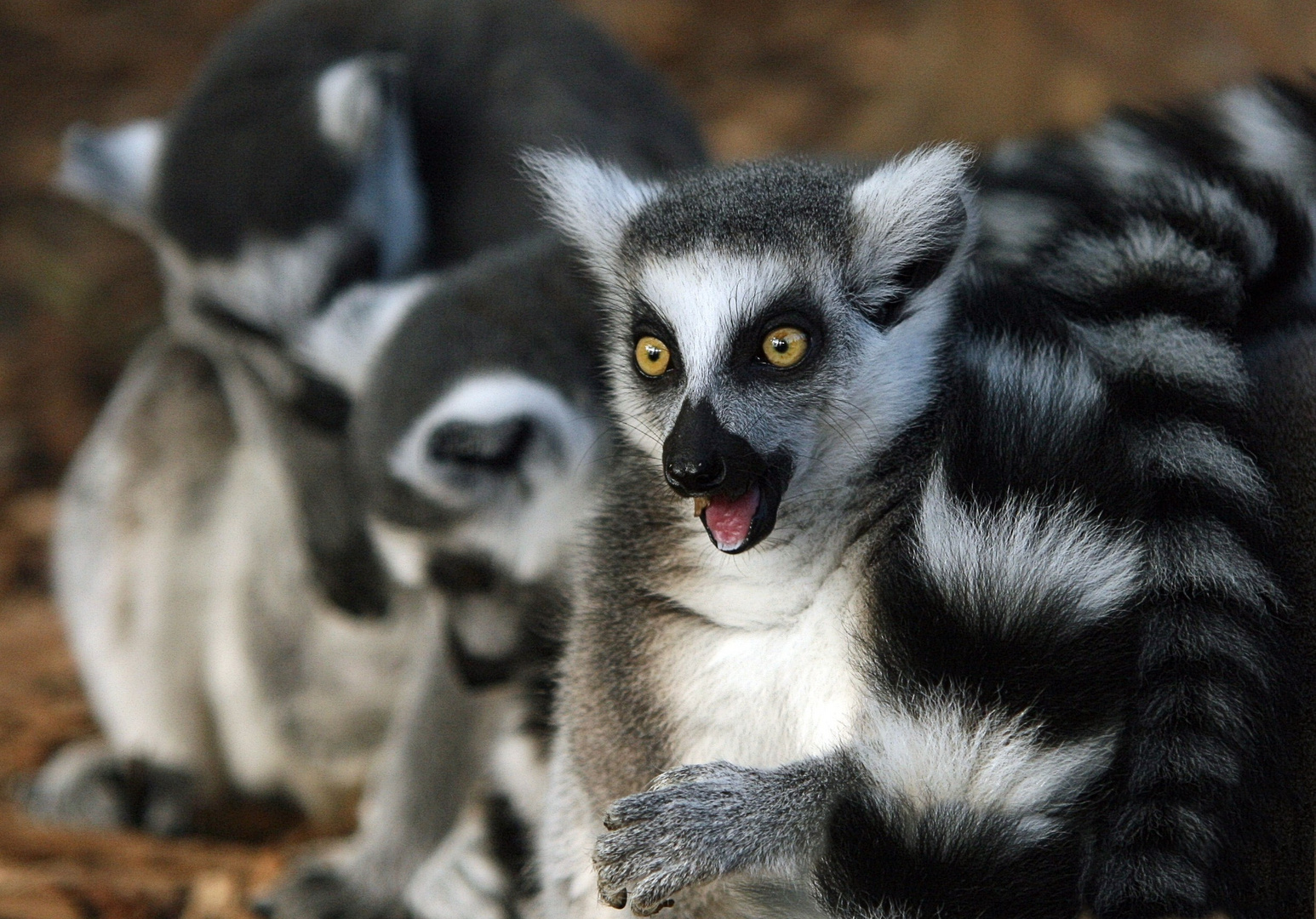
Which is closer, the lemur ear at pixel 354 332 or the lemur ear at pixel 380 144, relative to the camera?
the lemur ear at pixel 354 332

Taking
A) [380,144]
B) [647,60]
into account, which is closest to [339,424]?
[380,144]

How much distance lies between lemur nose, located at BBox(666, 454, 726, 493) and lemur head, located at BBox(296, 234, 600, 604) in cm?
145

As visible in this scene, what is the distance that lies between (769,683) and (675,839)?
304mm

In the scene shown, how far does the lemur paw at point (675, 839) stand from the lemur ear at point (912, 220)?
2.91ft

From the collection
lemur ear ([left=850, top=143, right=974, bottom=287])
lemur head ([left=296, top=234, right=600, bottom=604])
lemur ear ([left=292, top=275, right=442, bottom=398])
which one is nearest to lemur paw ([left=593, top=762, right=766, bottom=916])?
lemur ear ([left=850, top=143, right=974, bottom=287])

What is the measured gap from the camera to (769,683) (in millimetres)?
2303

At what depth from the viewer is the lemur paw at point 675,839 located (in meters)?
2.12

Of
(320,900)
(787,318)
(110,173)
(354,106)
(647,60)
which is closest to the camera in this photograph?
(787,318)

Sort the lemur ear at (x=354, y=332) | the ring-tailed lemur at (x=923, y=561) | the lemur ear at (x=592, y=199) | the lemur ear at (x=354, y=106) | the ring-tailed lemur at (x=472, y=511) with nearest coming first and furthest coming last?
the ring-tailed lemur at (x=923, y=561) → the lemur ear at (x=592, y=199) → the ring-tailed lemur at (x=472, y=511) → the lemur ear at (x=354, y=332) → the lemur ear at (x=354, y=106)

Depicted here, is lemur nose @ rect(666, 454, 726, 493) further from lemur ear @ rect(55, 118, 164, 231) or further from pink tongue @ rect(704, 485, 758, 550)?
lemur ear @ rect(55, 118, 164, 231)

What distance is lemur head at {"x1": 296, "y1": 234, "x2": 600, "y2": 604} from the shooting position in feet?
12.0

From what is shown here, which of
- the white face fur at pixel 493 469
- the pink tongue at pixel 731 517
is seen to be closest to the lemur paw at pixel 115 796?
the white face fur at pixel 493 469

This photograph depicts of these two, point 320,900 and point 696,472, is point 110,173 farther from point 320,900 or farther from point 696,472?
point 696,472

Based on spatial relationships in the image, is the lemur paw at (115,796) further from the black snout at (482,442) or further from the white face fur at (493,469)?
the black snout at (482,442)
